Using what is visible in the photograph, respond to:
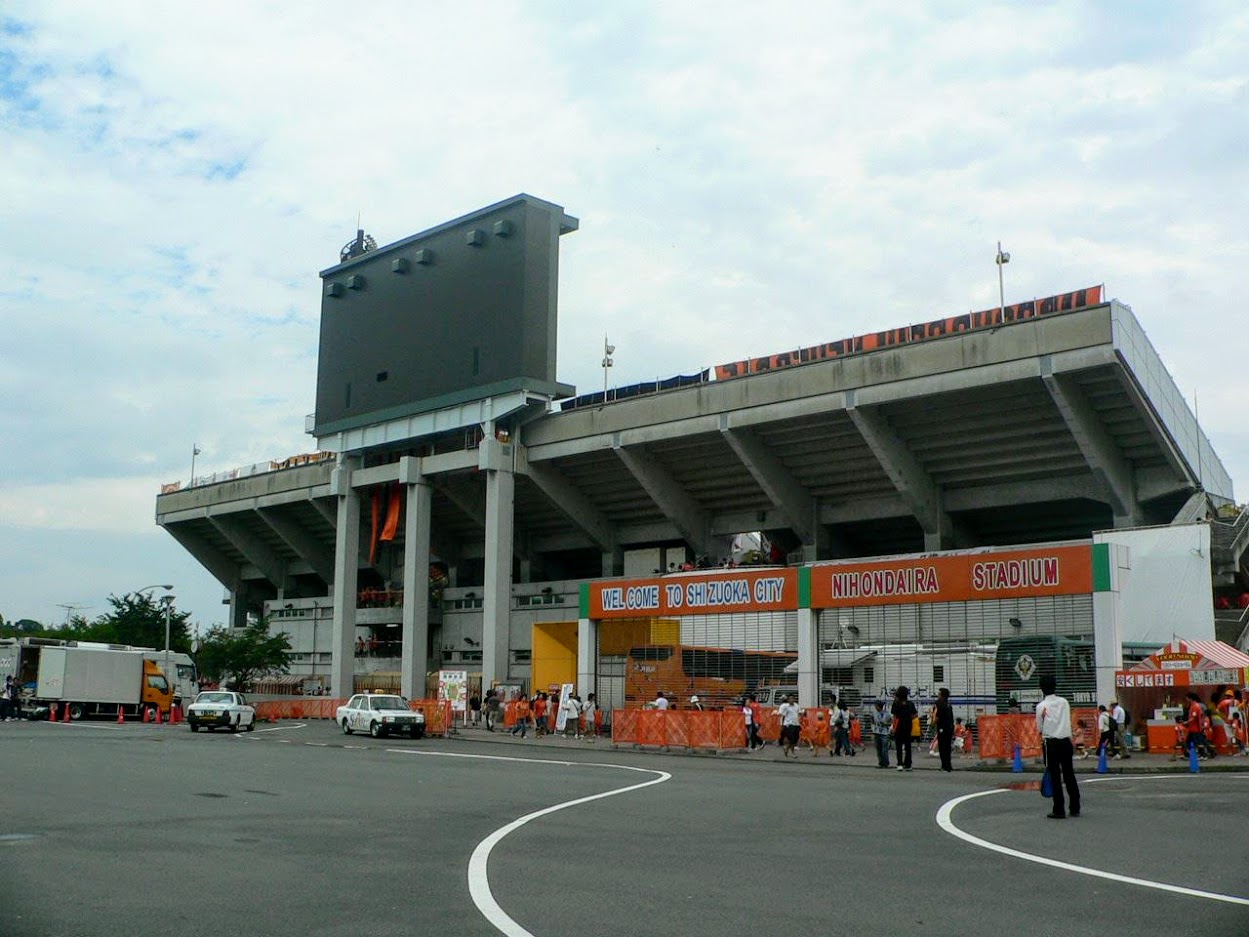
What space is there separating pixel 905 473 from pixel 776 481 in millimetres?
5553

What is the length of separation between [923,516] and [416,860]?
38.6 m

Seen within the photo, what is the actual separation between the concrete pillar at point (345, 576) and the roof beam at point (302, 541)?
9.03m

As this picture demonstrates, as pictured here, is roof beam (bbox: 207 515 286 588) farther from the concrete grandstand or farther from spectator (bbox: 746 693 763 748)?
spectator (bbox: 746 693 763 748)

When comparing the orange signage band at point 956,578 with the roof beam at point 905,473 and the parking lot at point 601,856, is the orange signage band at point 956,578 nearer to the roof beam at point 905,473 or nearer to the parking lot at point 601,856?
the roof beam at point 905,473

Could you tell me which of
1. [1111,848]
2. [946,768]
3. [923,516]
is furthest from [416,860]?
[923,516]

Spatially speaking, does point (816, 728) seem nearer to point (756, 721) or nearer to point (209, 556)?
point (756, 721)

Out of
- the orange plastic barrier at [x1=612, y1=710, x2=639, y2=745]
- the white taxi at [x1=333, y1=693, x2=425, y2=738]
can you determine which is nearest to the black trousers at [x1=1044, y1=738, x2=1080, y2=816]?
the orange plastic barrier at [x1=612, y1=710, x2=639, y2=745]

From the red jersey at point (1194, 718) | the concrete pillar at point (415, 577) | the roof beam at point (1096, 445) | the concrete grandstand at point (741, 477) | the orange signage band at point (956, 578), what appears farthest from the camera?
the concrete pillar at point (415, 577)

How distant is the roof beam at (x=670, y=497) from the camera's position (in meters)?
51.1

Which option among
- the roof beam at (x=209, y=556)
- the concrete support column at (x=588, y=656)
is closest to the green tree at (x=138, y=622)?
the roof beam at (x=209, y=556)

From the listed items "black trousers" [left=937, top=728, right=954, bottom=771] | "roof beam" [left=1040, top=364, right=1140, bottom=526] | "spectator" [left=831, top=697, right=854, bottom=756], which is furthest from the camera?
"roof beam" [left=1040, top=364, right=1140, bottom=526]

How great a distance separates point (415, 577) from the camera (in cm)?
5794

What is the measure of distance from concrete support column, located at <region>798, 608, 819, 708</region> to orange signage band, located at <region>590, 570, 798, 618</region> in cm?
62

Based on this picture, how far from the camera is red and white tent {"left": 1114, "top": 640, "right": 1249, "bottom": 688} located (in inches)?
1088
